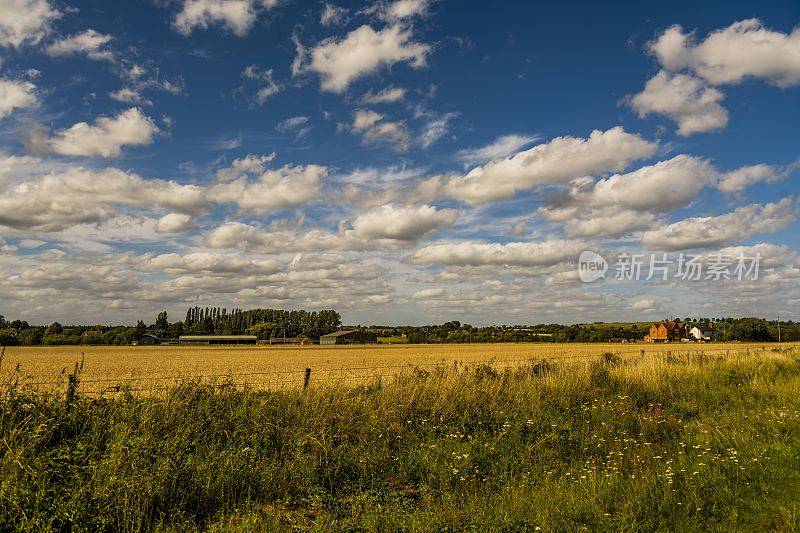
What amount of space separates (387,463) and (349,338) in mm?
137134

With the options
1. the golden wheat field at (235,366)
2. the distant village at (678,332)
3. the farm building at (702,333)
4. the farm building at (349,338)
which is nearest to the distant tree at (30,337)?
the golden wheat field at (235,366)

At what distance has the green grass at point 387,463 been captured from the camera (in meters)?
6.28

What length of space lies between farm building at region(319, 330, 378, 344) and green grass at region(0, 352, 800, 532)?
131 metres

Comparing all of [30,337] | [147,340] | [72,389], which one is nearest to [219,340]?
[147,340]

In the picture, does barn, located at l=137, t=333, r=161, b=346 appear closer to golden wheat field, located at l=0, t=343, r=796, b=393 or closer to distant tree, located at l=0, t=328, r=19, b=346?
distant tree, located at l=0, t=328, r=19, b=346

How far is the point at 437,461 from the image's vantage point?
8.88 metres

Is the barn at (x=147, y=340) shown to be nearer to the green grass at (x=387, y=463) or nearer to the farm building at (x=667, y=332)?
the farm building at (x=667, y=332)

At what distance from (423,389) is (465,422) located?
153 cm

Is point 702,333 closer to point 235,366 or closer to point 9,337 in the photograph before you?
point 235,366

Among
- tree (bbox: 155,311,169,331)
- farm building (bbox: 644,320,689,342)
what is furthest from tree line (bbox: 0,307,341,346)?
farm building (bbox: 644,320,689,342)

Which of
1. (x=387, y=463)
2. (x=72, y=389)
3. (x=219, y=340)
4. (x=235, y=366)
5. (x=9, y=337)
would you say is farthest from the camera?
(x=219, y=340)

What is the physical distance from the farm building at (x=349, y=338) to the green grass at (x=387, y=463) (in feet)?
430

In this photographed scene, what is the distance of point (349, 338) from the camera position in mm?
144375

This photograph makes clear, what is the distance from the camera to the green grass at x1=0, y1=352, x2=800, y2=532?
6.28 m
